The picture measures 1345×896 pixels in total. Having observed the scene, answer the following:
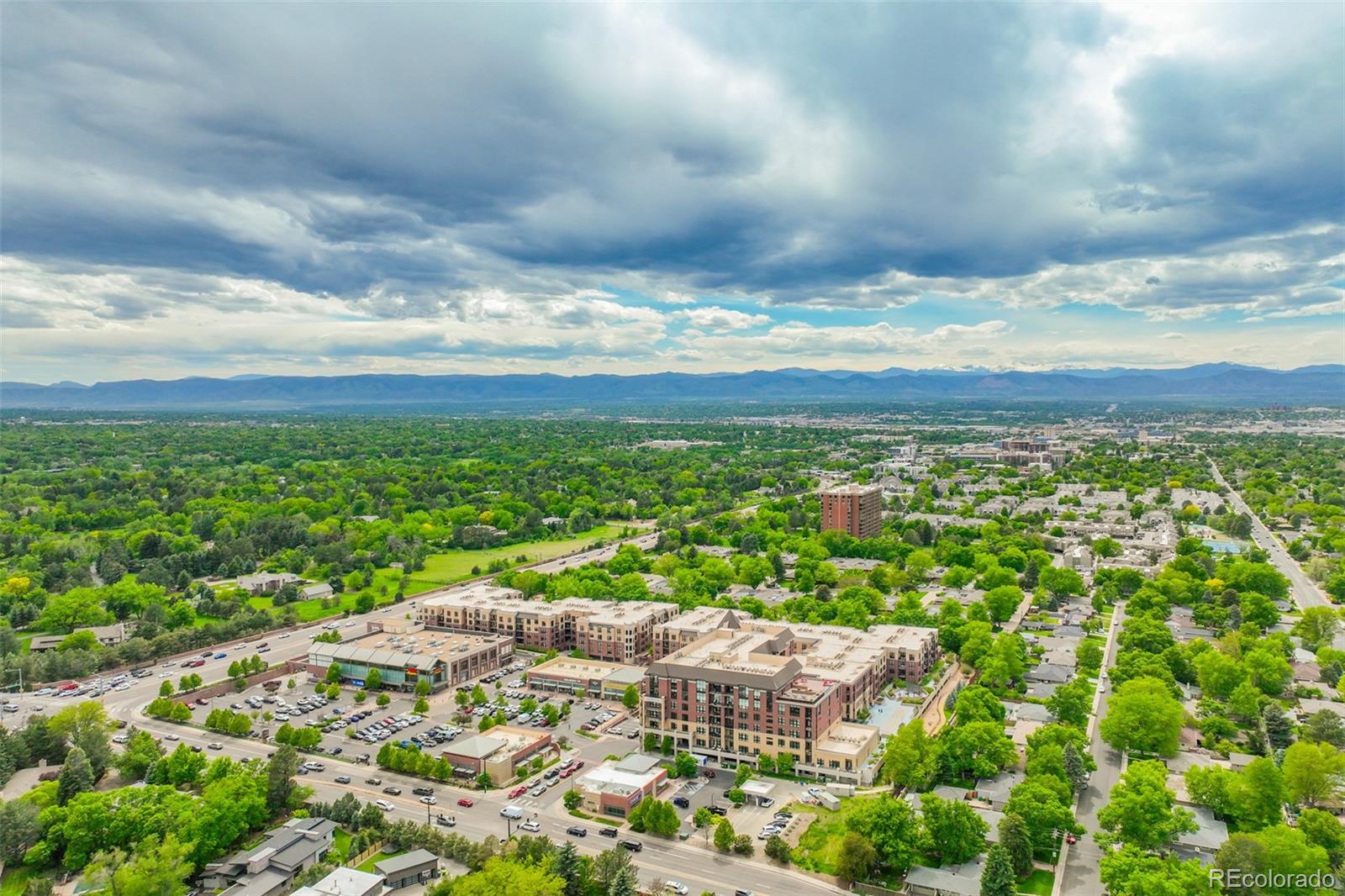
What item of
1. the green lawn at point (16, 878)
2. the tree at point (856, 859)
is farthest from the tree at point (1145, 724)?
the green lawn at point (16, 878)

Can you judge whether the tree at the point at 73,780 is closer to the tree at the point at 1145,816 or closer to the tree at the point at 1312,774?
the tree at the point at 1145,816

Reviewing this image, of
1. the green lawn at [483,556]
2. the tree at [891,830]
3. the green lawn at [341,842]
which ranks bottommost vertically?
the green lawn at [483,556]

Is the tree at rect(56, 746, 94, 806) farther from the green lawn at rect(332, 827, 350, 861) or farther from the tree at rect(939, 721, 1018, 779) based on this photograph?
the tree at rect(939, 721, 1018, 779)

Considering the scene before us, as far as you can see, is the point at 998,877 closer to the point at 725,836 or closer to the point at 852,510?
the point at 725,836

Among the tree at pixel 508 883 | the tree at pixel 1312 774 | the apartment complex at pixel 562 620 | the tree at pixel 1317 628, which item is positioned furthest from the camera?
the apartment complex at pixel 562 620

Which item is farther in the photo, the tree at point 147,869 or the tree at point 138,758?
the tree at point 138,758

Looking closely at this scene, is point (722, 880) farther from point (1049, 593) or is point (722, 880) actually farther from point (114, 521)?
point (114, 521)

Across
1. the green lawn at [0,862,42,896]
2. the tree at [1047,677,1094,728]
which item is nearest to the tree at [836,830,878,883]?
the tree at [1047,677,1094,728]

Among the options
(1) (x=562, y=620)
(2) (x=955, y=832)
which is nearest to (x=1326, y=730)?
(2) (x=955, y=832)
